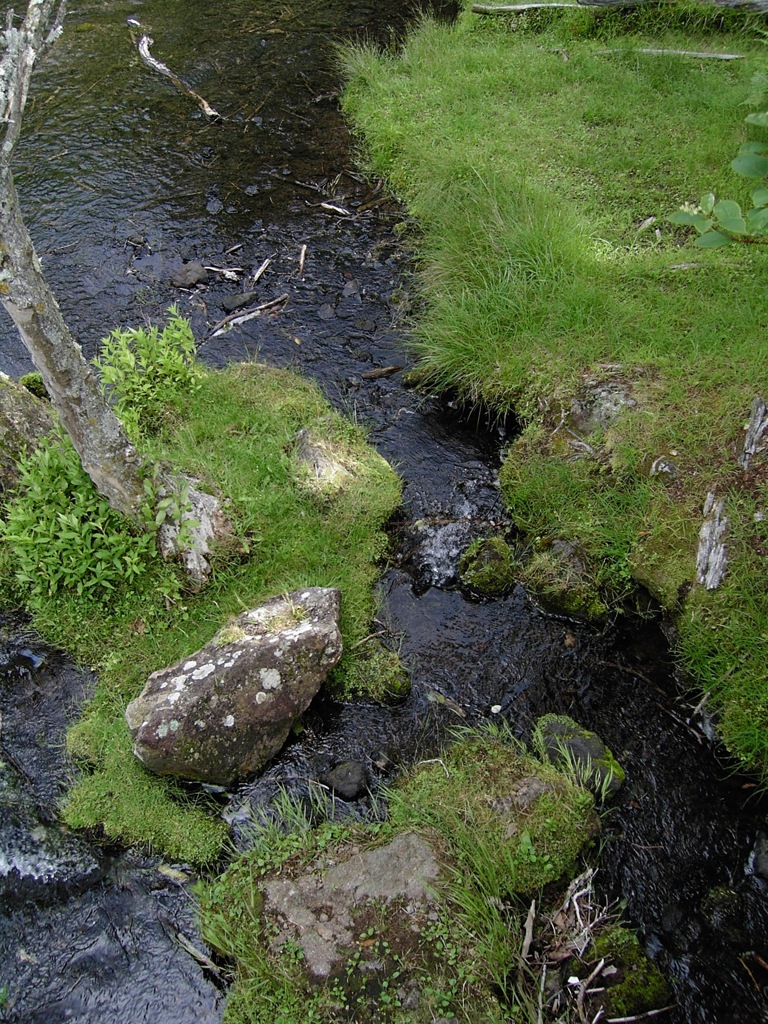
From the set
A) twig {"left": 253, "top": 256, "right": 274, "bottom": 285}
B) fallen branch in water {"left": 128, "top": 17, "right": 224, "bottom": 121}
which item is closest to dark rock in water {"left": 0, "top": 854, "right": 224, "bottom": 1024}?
twig {"left": 253, "top": 256, "right": 274, "bottom": 285}

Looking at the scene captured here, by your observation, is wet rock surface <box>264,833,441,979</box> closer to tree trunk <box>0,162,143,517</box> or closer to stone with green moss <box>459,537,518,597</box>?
stone with green moss <box>459,537,518,597</box>

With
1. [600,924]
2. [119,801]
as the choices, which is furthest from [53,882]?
[600,924]

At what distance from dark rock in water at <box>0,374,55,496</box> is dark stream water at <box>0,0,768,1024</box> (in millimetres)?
1419

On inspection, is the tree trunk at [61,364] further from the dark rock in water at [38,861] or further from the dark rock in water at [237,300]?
the dark rock in water at [237,300]

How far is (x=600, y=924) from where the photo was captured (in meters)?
4.26

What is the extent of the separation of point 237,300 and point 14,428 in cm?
347

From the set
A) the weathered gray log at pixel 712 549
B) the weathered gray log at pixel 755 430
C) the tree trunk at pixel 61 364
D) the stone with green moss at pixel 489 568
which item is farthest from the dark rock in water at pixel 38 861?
the weathered gray log at pixel 755 430

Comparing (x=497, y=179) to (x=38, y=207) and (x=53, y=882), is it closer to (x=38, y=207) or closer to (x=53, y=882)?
(x=38, y=207)

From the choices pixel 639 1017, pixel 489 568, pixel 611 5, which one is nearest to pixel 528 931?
pixel 639 1017

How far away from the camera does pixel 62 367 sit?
5129 mm

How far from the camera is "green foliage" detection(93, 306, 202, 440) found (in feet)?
22.8

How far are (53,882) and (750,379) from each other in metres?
6.64

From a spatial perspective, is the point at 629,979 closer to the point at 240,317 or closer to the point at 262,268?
the point at 240,317

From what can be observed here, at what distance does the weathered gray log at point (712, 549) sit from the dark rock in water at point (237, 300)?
5777 mm
